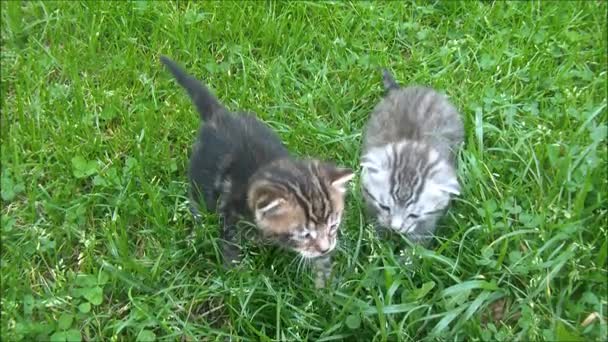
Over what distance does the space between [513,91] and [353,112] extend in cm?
106

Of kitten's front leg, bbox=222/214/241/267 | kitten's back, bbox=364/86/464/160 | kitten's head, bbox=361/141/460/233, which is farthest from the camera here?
kitten's back, bbox=364/86/464/160

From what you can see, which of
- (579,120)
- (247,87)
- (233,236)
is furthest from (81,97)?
(579,120)

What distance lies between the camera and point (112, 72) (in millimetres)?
4699

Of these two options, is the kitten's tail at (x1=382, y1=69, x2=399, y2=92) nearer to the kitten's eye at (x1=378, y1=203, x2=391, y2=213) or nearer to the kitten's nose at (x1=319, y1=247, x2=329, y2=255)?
the kitten's eye at (x1=378, y1=203, x2=391, y2=213)

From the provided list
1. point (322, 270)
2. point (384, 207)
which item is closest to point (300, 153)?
point (384, 207)

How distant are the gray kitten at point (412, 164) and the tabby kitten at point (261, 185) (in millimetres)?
279

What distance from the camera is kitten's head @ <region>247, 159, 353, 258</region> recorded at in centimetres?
351

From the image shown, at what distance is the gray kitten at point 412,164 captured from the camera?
392 cm

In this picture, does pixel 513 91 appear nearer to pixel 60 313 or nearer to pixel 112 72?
pixel 112 72

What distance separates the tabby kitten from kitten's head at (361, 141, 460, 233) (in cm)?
25

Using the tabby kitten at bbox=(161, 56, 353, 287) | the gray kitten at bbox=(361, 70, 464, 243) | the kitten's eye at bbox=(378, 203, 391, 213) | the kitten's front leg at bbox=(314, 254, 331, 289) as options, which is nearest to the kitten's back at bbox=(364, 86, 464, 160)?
the gray kitten at bbox=(361, 70, 464, 243)

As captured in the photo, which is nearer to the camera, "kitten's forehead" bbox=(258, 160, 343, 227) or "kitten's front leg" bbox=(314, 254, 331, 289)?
"kitten's forehead" bbox=(258, 160, 343, 227)

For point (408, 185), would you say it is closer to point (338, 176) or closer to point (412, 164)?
point (412, 164)

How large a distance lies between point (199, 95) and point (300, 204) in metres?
1.03
